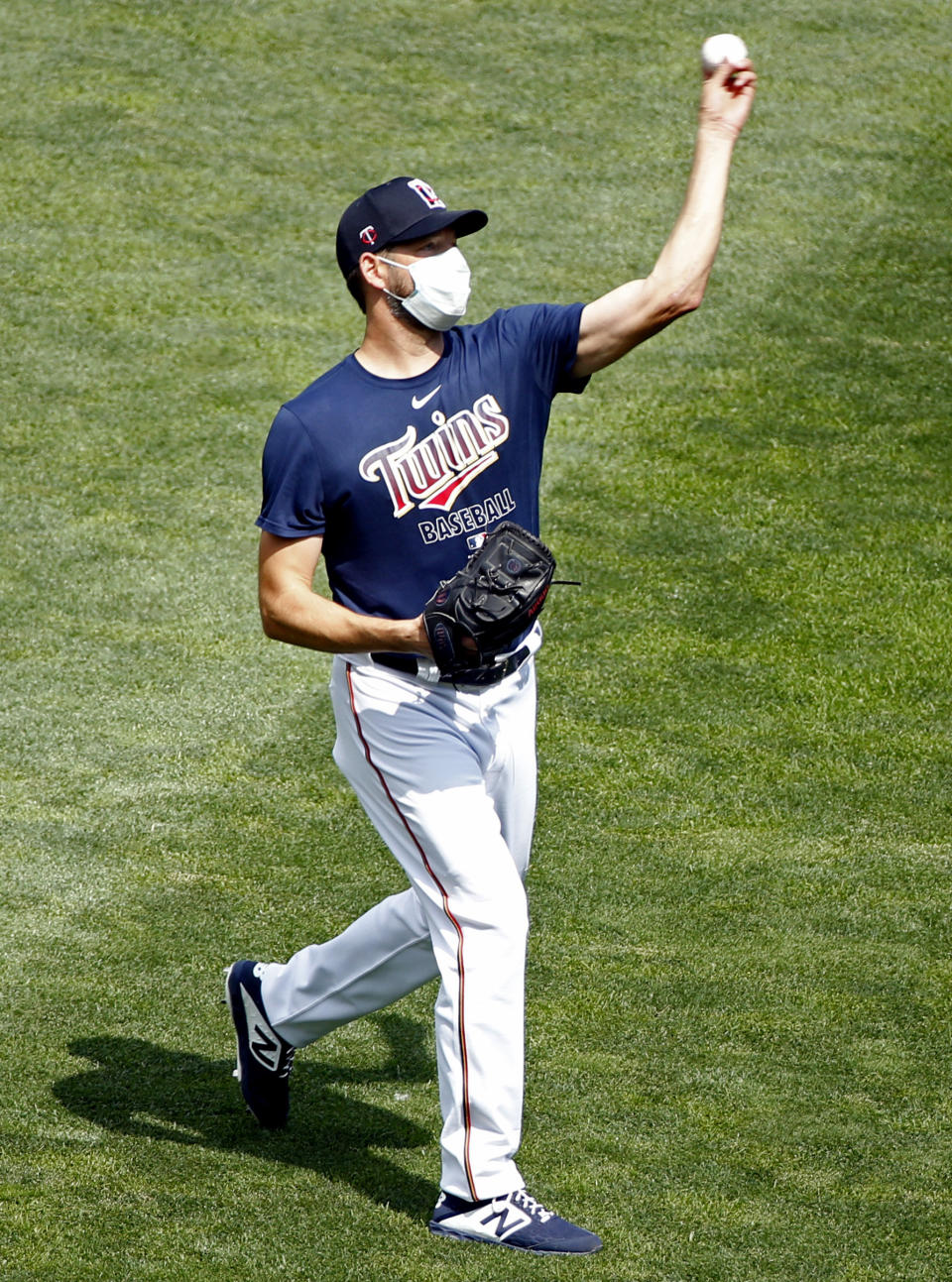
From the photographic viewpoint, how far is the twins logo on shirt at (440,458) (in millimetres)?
4043

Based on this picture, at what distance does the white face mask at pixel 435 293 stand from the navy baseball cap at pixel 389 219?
0.21 ft

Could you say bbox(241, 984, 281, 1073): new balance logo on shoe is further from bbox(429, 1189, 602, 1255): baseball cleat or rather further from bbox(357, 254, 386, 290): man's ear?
bbox(357, 254, 386, 290): man's ear

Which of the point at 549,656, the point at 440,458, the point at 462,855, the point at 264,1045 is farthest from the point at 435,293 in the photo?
the point at 549,656

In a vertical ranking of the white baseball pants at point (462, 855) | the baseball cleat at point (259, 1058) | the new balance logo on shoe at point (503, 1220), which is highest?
the white baseball pants at point (462, 855)

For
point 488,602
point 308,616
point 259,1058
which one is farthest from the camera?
point 259,1058

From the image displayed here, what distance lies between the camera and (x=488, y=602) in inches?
151

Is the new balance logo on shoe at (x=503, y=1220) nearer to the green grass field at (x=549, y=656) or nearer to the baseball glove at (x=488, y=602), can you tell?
the green grass field at (x=549, y=656)

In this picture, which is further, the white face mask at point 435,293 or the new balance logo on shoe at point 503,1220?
the white face mask at point 435,293

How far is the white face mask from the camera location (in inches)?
162

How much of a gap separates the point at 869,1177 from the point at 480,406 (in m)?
2.11

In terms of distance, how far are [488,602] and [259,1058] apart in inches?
58.6

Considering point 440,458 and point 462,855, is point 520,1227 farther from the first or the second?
point 440,458

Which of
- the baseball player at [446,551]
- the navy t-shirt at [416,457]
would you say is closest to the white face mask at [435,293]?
the baseball player at [446,551]

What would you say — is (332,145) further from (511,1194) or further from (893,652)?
(511,1194)
